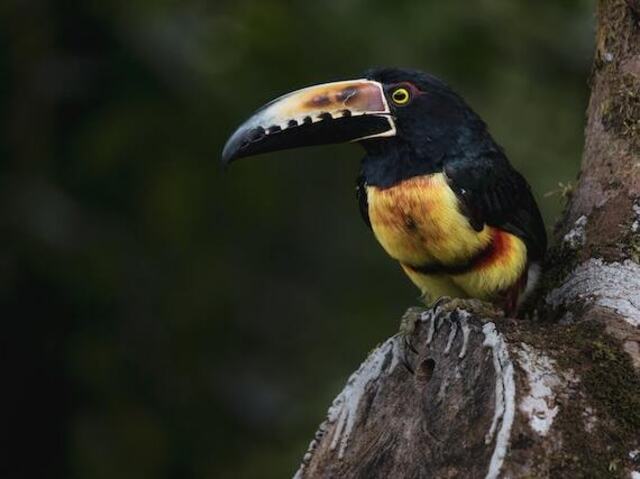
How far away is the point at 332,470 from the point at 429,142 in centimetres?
124

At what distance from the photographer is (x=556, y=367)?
10.8 ft

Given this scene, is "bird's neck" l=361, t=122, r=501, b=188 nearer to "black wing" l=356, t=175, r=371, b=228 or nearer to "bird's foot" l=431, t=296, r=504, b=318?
"black wing" l=356, t=175, r=371, b=228

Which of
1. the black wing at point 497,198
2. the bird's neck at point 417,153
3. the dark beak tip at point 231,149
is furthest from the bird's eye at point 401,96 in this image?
the dark beak tip at point 231,149

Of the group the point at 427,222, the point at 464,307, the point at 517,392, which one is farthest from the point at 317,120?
the point at 517,392

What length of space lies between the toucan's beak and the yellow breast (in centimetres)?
21

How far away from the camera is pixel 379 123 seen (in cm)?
436

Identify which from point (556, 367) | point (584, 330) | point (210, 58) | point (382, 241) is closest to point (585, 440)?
point (556, 367)

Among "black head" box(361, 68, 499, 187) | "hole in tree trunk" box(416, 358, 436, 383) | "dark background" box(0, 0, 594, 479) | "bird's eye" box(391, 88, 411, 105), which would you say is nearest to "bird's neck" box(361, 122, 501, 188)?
"black head" box(361, 68, 499, 187)

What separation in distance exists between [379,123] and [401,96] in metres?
0.11

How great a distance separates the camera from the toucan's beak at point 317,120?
423 cm

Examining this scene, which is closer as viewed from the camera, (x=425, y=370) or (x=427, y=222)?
(x=425, y=370)

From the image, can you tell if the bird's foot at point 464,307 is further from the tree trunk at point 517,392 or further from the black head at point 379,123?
the black head at point 379,123

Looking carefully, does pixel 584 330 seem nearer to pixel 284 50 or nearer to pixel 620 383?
pixel 620 383

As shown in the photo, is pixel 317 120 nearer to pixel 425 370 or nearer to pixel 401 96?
pixel 401 96
